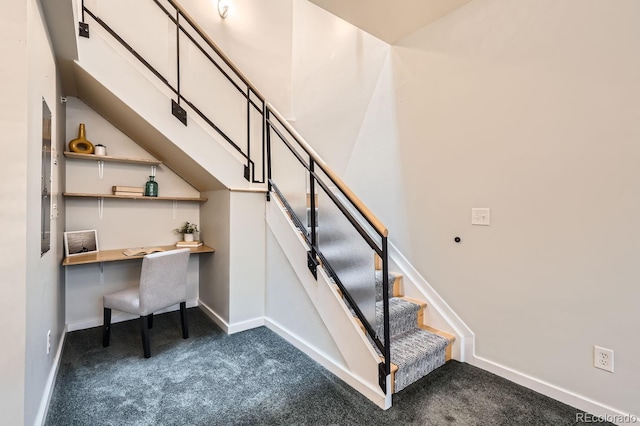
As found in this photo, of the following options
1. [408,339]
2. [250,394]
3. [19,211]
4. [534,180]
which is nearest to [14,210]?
[19,211]

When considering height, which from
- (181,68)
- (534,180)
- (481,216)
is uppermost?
(181,68)

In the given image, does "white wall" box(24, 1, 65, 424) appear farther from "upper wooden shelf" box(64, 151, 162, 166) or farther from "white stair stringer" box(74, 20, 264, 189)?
"upper wooden shelf" box(64, 151, 162, 166)

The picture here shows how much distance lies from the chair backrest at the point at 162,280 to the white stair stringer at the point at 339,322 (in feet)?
3.11

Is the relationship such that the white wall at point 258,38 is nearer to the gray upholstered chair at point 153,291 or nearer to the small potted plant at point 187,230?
the small potted plant at point 187,230

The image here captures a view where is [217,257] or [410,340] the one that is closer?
[410,340]

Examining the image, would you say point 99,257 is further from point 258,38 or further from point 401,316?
point 258,38

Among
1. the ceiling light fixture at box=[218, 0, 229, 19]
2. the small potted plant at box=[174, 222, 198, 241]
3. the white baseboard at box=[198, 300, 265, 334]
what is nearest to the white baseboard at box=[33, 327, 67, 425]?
the white baseboard at box=[198, 300, 265, 334]

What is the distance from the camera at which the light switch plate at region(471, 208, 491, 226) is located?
2.19 metres

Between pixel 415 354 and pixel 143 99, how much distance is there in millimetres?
3048

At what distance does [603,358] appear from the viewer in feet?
5.55

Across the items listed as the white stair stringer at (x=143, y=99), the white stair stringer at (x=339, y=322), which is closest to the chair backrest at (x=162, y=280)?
the white stair stringer at (x=143, y=99)

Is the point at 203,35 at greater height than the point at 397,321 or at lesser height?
greater

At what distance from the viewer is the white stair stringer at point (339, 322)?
1.85 metres

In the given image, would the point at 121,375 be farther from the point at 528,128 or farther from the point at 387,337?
the point at 528,128
